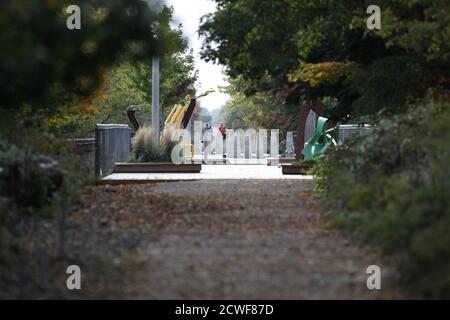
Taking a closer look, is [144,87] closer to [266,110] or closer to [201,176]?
[266,110]

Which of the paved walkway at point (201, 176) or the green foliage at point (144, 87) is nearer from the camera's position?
the paved walkway at point (201, 176)

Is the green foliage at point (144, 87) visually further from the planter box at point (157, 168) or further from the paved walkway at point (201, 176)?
the paved walkway at point (201, 176)

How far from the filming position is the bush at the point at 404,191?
24.3 ft

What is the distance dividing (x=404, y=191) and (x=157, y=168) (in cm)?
1701

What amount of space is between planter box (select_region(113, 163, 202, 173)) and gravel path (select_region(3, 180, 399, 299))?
35.2ft

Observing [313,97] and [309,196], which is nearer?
[309,196]

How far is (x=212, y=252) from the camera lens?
9.31 metres

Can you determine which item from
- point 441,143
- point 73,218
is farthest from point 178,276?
point 73,218

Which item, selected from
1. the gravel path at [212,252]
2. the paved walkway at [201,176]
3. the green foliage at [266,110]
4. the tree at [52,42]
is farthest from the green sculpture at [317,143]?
the green foliage at [266,110]

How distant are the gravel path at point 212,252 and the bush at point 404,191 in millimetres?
281

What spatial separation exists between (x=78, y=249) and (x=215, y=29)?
10.6 meters

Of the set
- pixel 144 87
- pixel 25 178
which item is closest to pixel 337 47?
pixel 25 178

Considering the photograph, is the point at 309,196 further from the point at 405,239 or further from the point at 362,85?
the point at 405,239
